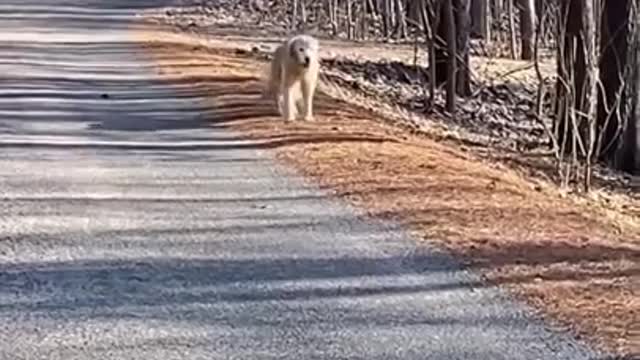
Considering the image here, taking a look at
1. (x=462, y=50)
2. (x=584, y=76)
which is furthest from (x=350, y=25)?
(x=584, y=76)

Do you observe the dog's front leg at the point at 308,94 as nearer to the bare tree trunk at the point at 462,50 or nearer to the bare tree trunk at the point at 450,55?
the bare tree trunk at the point at 450,55

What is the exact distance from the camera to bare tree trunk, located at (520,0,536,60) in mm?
43625

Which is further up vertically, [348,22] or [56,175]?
[56,175]

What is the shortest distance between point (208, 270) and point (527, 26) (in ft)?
119

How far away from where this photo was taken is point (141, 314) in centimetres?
840

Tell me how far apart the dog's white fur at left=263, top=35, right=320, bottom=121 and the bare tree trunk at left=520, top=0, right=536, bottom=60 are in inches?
977

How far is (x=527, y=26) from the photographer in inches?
1770

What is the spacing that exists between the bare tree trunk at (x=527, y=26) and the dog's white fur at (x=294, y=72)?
81.4ft

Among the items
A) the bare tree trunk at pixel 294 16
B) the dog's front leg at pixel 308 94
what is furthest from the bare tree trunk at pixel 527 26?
the dog's front leg at pixel 308 94

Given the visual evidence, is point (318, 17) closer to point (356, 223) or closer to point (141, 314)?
point (356, 223)

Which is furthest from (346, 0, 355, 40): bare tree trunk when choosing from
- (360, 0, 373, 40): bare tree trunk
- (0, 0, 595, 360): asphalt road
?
(0, 0, 595, 360): asphalt road

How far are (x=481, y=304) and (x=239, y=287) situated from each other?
145 centimetres

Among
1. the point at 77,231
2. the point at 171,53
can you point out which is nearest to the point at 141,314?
the point at 77,231

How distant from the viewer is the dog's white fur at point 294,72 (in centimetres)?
1867
